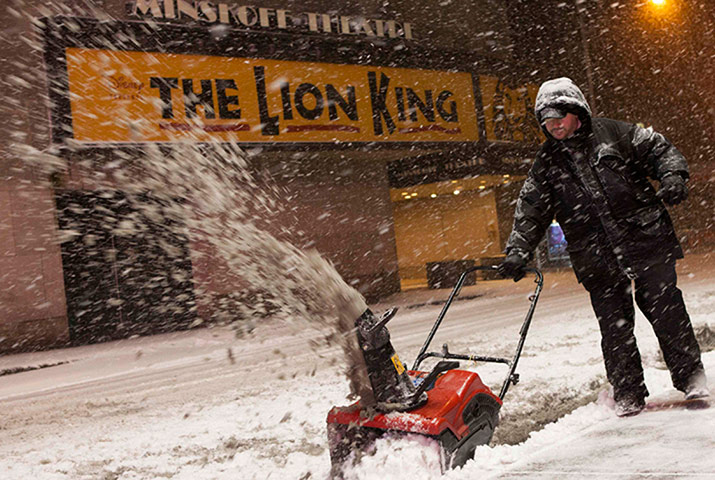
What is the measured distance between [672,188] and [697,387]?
3.63 feet

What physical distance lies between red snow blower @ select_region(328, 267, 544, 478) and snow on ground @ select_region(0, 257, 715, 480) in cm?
8

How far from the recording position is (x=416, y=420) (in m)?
2.60

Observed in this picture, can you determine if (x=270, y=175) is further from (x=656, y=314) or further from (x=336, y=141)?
(x=656, y=314)

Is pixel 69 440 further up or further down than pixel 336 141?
further down

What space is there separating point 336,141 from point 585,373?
375 inches

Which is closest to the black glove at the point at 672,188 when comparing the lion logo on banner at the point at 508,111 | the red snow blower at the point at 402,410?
the red snow blower at the point at 402,410

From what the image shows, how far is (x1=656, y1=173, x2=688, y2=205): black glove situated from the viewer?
3199mm

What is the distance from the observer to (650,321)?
355 centimetres

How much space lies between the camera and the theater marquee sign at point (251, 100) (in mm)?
11242

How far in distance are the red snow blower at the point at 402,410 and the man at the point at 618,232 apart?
93 cm

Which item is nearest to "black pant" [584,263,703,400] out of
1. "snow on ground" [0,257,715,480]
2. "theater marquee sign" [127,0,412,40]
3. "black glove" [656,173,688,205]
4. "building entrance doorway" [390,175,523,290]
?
"snow on ground" [0,257,715,480]

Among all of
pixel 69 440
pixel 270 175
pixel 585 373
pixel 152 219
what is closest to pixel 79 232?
pixel 152 219

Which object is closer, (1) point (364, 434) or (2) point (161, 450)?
(1) point (364, 434)

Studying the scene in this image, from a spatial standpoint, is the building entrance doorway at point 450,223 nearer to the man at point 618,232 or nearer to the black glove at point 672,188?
the man at point 618,232
